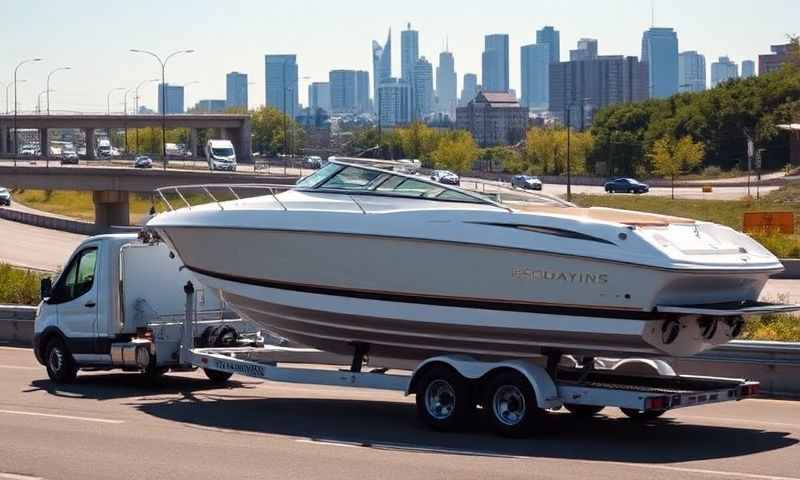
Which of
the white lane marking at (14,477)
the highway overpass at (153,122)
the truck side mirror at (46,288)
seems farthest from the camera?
the highway overpass at (153,122)

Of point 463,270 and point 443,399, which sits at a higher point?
point 463,270

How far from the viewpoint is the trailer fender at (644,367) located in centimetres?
1492

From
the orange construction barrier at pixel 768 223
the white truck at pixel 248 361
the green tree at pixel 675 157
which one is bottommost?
the white truck at pixel 248 361

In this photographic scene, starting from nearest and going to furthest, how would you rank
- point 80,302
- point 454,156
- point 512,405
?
1. point 512,405
2. point 80,302
3. point 454,156

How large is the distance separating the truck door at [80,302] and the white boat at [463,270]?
2525mm

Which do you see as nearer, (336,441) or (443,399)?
(336,441)

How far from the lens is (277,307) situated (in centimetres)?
1619

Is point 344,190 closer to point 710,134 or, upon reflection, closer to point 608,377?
point 608,377

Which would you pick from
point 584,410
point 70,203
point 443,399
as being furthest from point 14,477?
point 70,203

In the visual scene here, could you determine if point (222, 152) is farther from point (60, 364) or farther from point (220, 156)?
point (60, 364)

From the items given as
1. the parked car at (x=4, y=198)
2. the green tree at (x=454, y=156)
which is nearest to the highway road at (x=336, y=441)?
the parked car at (x=4, y=198)

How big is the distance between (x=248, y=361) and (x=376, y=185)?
2.72 metres

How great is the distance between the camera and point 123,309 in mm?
18688

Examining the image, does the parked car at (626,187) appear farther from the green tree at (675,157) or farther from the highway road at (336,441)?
the highway road at (336,441)
